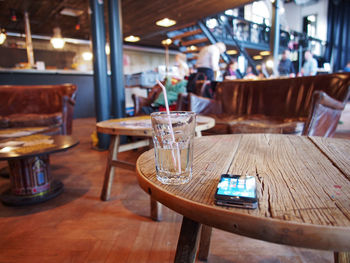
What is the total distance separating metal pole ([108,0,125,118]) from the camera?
302cm

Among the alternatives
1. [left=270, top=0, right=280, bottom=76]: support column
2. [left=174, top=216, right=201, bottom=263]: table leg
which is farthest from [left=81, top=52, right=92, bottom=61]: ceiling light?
[left=174, top=216, right=201, bottom=263]: table leg

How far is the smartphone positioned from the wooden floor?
73 centimetres

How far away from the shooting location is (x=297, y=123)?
187cm

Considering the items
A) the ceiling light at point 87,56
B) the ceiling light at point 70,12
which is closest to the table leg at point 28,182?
the ceiling light at point 70,12

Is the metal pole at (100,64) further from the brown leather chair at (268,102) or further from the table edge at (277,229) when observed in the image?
the table edge at (277,229)

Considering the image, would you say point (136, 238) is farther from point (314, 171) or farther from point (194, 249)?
point (314, 171)

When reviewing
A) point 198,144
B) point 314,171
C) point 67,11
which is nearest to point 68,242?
point 198,144

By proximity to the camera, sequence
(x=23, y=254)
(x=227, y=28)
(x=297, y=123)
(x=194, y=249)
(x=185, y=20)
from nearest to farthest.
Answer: (x=194, y=249), (x=23, y=254), (x=297, y=123), (x=185, y=20), (x=227, y=28)

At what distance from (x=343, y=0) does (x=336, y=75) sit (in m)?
12.9

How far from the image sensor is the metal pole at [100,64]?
118 inches

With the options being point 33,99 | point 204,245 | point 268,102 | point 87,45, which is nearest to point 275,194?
point 204,245

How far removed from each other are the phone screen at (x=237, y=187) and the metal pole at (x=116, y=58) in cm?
274

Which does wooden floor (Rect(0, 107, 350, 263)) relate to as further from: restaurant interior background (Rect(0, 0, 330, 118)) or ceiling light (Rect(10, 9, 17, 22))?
ceiling light (Rect(10, 9, 17, 22))

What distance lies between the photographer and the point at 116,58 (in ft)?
10.1
